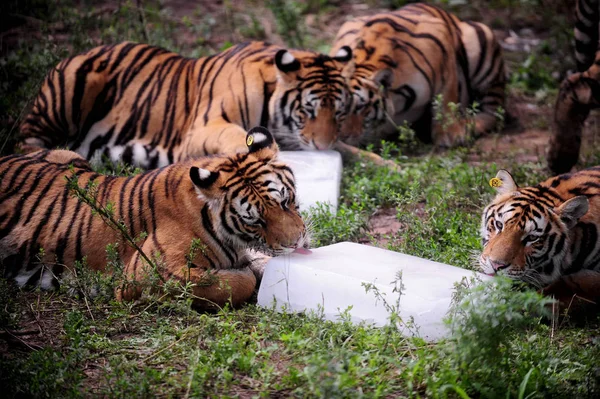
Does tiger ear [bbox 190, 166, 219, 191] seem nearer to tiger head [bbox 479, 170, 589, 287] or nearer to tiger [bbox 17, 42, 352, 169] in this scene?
tiger head [bbox 479, 170, 589, 287]

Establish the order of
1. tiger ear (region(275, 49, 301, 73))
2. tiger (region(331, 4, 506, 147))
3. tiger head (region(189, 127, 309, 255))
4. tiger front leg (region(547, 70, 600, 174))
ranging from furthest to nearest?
tiger (region(331, 4, 506, 147)), tiger ear (region(275, 49, 301, 73)), tiger front leg (region(547, 70, 600, 174)), tiger head (region(189, 127, 309, 255))

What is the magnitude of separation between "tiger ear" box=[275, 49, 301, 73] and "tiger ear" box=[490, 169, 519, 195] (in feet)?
7.11

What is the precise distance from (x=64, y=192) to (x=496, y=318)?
262cm

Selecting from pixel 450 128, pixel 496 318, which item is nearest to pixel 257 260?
pixel 496 318

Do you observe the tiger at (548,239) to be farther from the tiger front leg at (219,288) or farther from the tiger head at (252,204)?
the tiger front leg at (219,288)

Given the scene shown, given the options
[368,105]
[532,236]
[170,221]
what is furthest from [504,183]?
[368,105]

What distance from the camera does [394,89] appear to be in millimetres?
6969

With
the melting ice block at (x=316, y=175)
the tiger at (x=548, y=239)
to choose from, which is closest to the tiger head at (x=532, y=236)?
the tiger at (x=548, y=239)

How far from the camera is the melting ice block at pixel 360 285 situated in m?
3.95

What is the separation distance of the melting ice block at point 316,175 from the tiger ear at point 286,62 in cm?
64

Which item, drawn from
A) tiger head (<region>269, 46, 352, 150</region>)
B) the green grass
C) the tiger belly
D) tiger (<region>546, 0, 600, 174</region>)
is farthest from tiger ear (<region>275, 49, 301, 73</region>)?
tiger (<region>546, 0, 600, 174</region>)

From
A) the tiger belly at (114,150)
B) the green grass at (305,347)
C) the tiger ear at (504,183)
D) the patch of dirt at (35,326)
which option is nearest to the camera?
the green grass at (305,347)

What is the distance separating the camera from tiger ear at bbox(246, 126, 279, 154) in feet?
14.5

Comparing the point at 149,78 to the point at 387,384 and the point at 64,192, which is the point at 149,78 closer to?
the point at 64,192
